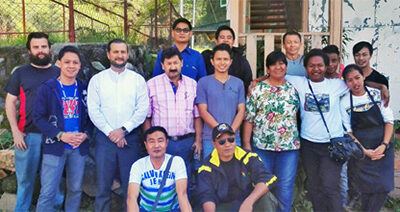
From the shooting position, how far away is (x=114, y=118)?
3.62 metres

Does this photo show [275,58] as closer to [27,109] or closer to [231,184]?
[231,184]

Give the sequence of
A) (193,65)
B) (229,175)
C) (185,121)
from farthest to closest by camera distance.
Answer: (193,65), (185,121), (229,175)

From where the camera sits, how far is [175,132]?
3.73m

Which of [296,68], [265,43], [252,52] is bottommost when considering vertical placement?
[296,68]

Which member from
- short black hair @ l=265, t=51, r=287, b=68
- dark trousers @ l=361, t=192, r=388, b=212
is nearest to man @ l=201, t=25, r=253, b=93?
short black hair @ l=265, t=51, r=287, b=68

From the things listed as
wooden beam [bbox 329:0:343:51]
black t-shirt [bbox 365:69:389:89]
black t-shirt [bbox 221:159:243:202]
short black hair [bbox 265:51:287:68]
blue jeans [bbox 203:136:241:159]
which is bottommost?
black t-shirt [bbox 221:159:243:202]

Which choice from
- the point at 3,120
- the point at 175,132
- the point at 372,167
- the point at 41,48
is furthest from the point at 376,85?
the point at 3,120

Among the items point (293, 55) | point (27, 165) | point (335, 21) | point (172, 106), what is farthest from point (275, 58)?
point (27, 165)

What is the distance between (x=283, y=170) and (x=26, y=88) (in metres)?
2.40

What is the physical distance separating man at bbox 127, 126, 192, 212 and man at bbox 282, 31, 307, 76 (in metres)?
1.47

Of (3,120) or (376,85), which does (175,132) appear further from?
→ (3,120)

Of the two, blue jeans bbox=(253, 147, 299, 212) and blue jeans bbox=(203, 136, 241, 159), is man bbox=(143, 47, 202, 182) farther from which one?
blue jeans bbox=(253, 147, 299, 212)

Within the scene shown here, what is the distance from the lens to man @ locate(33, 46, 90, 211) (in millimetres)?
3533

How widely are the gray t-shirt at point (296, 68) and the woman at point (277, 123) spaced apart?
0.35 m
